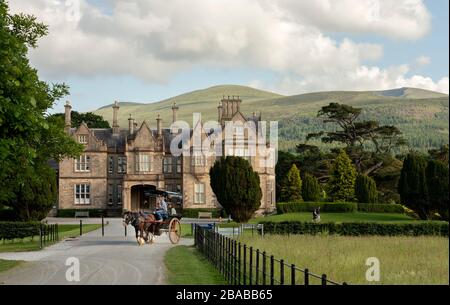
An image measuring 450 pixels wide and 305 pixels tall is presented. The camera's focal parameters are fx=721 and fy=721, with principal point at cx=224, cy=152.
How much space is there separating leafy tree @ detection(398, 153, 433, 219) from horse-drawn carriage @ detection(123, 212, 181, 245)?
27.8 meters

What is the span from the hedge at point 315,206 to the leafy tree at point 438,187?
442 inches

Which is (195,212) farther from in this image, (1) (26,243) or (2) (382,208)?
(1) (26,243)

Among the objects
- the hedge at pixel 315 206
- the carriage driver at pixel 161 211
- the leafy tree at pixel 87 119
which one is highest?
the leafy tree at pixel 87 119

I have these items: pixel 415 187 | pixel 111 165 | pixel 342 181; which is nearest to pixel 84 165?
pixel 111 165

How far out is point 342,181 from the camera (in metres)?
70.9

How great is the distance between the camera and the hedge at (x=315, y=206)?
212 feet

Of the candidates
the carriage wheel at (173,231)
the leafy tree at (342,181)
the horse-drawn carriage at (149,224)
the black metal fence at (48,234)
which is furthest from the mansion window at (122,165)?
the horse-drawn carriage at (149,224)

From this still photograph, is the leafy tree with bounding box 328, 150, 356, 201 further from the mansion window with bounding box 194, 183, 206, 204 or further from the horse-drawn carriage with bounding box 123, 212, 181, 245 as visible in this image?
the horse-drawn carriage with bounding box 123, 212, 181, 245

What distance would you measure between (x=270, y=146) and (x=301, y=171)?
1673 centimetres

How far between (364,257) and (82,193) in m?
49.4

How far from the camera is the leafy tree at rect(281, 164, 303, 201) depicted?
7681 centimetres

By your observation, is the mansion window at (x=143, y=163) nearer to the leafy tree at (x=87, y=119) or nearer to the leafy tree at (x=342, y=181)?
the leafy tree at (x=342, y=181)
